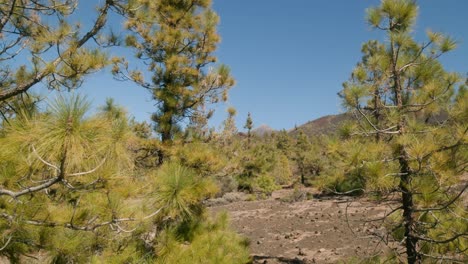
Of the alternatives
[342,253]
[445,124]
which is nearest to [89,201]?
[445,124]

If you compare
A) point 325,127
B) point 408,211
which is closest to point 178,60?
point 408,211

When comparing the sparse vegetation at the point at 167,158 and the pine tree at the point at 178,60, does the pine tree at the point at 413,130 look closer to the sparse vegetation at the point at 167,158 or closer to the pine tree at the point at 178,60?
the sparse vegetation at the point at 167,158

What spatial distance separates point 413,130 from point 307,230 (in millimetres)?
8998

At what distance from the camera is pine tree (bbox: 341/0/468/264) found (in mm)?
4246

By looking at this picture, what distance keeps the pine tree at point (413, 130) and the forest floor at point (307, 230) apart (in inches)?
48.9

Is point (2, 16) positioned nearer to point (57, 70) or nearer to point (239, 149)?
point (57, 70)

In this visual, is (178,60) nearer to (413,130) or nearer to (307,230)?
(413,130)

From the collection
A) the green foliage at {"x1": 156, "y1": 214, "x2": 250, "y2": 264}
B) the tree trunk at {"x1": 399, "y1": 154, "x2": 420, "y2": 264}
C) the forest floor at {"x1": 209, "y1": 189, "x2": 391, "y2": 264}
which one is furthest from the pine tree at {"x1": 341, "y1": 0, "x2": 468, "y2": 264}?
the green foliage at {"x1": 156, "y1": 214, "x2": 250, "y2": 264}

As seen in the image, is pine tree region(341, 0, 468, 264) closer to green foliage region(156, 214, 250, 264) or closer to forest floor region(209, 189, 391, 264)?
forest floor region(209, 189, 391, 264)

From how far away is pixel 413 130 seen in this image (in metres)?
4.80

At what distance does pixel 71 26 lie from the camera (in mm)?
3787

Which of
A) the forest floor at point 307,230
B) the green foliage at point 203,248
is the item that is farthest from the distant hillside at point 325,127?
the green foliage at point 203,248

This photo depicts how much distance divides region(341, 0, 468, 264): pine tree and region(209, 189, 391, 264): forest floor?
1.24 meters

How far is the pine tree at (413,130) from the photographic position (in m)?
4.25
